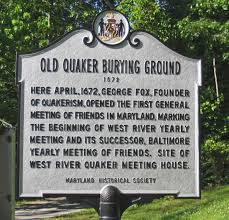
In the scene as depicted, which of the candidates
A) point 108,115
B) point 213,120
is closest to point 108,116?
point 108,115

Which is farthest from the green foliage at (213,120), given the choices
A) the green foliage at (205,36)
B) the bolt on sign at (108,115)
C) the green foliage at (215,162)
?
the bolt on sign at (108,115)

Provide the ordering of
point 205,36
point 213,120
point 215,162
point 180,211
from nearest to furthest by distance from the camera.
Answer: point 180,211
point 205,36
point 215,162
point 213,120

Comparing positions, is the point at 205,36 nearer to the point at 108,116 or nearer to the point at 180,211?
the point at 180,211

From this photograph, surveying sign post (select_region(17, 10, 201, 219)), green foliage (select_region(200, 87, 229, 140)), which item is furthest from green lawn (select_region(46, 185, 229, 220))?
green foliage (select_region(200, 87, 229, 140))

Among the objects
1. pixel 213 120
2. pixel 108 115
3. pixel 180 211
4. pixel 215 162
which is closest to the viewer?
pixel 108 115

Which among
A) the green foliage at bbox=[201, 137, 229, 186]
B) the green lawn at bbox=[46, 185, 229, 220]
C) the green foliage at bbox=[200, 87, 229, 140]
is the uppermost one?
the green foliage at bbox=[200, 87, 229, 140]

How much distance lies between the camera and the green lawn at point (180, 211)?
10758mm

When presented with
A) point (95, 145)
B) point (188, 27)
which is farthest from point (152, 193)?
point (188, 27)

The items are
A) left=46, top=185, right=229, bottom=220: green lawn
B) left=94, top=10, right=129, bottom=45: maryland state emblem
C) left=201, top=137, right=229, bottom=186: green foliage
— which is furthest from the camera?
left=201, top=137, right=229, bottom=186: green foliage

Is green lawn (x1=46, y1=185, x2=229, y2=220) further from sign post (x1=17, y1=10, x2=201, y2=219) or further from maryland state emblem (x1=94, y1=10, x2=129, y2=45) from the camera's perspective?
maryland state emblem (x1=94, y1=10, x2=129, y2=45)

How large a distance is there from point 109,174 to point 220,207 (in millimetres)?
6396

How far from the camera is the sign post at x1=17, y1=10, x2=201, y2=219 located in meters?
5.36

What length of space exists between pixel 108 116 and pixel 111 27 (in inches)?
33.3

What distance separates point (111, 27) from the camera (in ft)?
18.1
